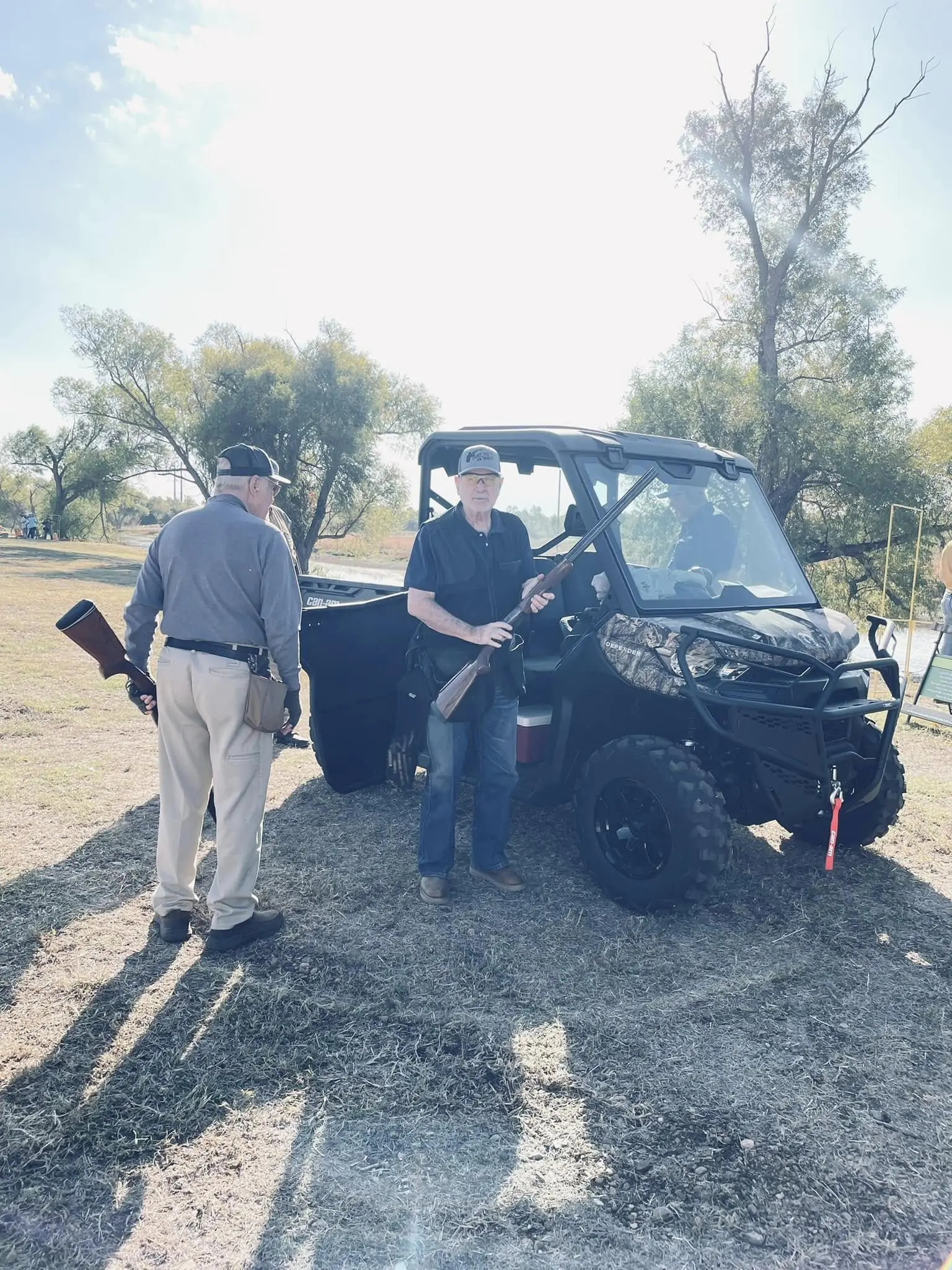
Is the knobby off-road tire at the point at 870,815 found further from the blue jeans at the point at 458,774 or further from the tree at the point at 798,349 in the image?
the tree at the point at 798,349

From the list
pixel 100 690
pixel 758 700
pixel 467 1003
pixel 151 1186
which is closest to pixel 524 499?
pixel 758 700

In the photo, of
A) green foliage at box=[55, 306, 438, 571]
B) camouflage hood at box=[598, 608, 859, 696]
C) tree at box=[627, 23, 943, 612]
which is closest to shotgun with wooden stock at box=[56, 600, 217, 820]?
camouflage hood at box=[598, 608, 859, 696]

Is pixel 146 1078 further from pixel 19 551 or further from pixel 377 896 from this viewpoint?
pixel 19 551

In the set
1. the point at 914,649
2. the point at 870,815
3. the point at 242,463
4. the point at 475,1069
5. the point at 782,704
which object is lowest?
the point at 914,649

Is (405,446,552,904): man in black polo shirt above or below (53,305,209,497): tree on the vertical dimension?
below

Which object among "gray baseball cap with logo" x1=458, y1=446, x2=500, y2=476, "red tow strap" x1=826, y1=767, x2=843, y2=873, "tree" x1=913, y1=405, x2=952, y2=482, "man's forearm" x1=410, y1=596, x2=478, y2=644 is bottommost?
"red tow strap" x1=826, y1=767, x2=843, y2=873

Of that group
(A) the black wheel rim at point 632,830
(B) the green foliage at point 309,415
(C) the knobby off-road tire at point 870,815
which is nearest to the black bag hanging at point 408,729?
(A) the black wheel rim at point 632,830

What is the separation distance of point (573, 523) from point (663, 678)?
3.77 ft

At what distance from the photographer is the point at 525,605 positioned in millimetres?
3846

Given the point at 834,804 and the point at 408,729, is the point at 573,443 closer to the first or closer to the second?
the point at 408,729

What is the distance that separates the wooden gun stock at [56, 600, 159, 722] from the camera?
370 cm

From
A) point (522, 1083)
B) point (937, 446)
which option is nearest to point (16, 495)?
point (937, 446)

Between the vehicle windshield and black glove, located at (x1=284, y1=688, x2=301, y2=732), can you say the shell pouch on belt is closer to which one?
black glove, located at (x1=284, y1=688, x2=301, y2=732)

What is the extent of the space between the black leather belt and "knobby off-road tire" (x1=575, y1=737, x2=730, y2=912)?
5.21 ft
